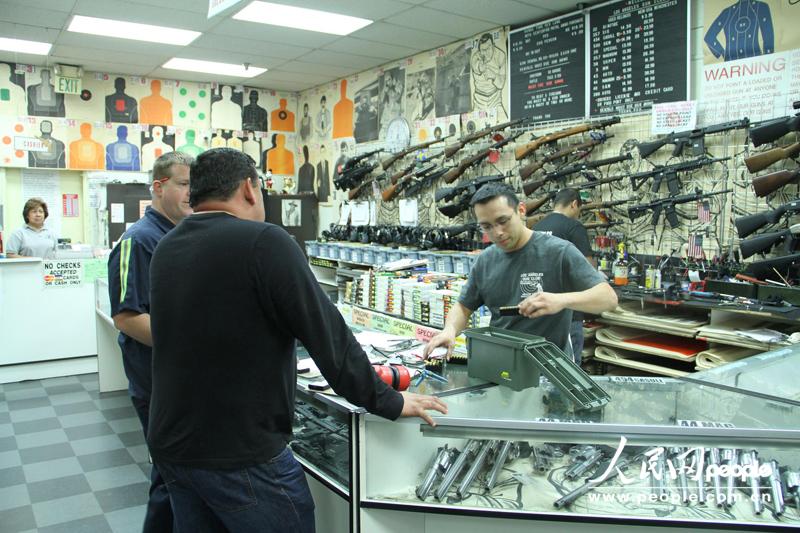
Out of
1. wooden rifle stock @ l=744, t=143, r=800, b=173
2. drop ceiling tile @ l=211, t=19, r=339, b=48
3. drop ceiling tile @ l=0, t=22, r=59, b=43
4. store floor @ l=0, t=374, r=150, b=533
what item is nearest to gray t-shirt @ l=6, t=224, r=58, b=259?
store floor @ l=0, t=374, r=150, b=533

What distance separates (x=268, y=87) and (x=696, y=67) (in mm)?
6363

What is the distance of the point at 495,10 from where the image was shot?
5.61m

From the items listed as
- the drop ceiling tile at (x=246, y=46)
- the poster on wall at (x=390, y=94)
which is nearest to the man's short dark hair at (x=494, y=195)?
the drop ceiling tile at (x=246, y=46)

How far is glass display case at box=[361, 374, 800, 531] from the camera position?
66.3 inches

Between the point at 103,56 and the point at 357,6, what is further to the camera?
the point at 103,56

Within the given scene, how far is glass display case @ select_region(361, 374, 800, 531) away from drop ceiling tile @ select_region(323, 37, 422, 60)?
5.55m

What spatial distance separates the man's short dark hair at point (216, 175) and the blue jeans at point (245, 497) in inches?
26.7

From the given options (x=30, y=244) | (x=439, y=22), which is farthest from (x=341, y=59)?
(x=30, y=244)

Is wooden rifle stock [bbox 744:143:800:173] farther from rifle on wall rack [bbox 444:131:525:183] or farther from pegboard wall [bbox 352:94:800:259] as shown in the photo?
rifle on wall rack [bbox 444:131:525:183]

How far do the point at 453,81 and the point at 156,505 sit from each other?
543cm

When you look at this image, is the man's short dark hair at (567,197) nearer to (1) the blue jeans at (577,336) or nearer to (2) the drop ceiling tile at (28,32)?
(1) the blue jeans at (577,336)

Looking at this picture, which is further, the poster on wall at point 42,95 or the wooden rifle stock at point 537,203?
the poster on wall at point 42,95

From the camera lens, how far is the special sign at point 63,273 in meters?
6.06

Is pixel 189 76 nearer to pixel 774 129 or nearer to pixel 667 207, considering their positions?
pixel 667 207
